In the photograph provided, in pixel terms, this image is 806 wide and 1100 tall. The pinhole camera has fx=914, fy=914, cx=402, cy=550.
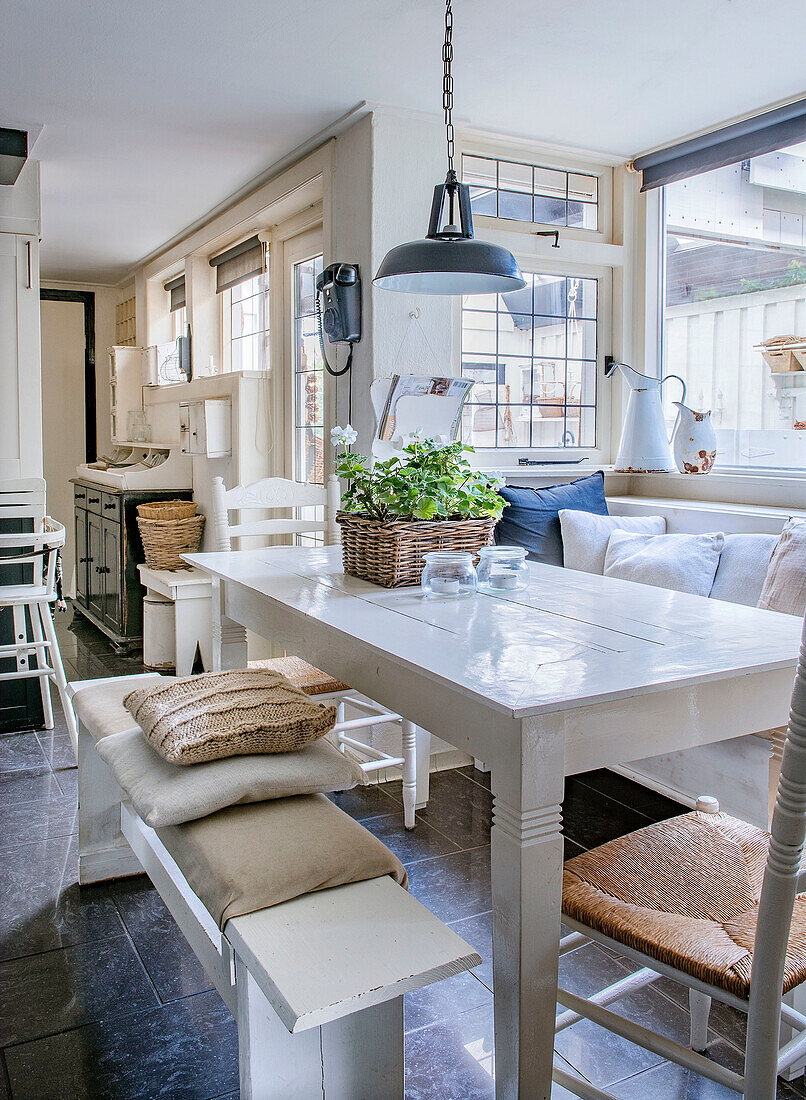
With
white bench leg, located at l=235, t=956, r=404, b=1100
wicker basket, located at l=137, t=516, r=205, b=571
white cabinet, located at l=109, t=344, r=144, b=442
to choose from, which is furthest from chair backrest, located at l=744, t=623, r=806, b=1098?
white cabinet, located at l=109, t=344, r=144, b=442

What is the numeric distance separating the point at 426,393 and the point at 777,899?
2644 mm

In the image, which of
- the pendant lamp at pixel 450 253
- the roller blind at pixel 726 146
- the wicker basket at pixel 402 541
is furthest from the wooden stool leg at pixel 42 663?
the roller blind at pixel 726 146

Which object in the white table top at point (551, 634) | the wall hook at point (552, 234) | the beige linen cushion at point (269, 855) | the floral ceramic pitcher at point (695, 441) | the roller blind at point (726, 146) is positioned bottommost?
the beige linen cushion at point (269, 855)

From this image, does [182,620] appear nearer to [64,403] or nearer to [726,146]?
[726,146]

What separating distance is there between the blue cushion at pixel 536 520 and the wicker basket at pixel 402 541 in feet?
3.35

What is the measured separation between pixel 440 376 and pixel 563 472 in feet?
2.42

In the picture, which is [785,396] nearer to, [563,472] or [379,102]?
[563,472]

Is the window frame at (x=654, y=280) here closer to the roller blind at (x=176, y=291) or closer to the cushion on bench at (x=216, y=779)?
the cushion on bench at (x=216, y=779)

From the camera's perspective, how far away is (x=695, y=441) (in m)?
3.69

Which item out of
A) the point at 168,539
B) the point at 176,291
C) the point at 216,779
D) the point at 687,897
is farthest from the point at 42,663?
the point at 176,291

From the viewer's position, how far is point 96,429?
746cm

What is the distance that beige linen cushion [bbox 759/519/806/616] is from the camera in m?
2.62

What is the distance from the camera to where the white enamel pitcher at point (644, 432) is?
12.2 feet

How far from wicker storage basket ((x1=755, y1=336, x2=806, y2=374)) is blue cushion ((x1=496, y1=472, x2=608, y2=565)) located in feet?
2.83
